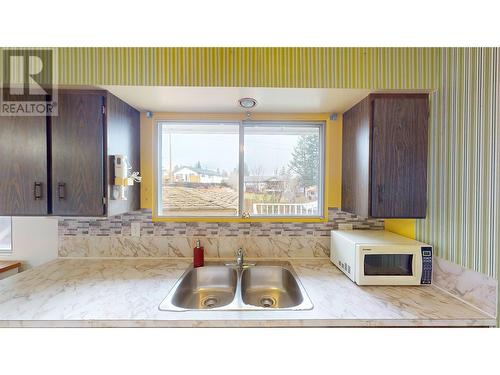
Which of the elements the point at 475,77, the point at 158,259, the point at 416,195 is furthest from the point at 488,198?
the point at 158,259

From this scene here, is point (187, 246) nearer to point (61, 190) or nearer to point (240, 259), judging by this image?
point (240, 259)

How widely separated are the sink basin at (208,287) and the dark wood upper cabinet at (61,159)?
0.75 m

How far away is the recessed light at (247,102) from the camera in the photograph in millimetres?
1516

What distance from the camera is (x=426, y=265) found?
1.36 meters

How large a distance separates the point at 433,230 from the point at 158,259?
6.36 feet

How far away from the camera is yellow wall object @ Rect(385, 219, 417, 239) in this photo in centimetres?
158

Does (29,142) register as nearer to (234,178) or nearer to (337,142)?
(234,178)

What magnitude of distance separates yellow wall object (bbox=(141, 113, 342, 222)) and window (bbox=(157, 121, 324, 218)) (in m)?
0.05

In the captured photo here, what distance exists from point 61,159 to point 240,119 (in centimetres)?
124

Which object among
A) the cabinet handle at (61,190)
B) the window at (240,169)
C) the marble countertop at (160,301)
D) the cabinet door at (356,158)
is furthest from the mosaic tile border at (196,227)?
the cabinet handle at (61,190)

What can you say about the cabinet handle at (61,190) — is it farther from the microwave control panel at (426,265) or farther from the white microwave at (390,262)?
the microwave control panel at (426,265)

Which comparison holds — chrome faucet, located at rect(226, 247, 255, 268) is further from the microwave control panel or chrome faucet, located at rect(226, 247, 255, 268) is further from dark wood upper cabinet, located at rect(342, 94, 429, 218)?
the microwave control panel

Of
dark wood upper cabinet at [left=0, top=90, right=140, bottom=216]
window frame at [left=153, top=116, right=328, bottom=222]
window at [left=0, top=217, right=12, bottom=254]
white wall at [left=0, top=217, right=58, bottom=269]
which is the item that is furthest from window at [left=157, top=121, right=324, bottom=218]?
window at [left=0, top=217, right=12, bottom=254]

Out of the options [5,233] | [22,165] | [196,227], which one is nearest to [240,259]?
[196,227]
